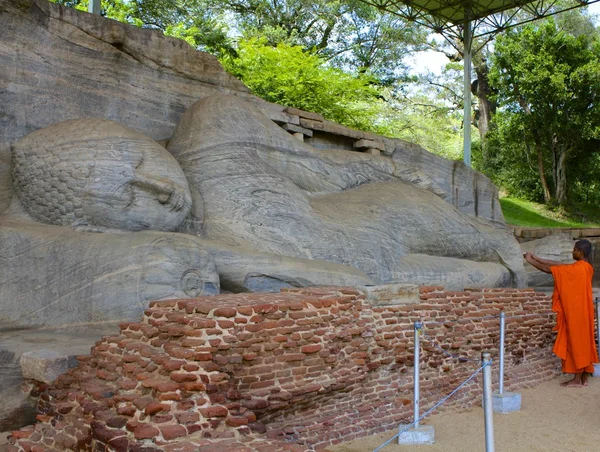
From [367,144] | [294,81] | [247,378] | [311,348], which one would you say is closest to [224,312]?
[247,378]

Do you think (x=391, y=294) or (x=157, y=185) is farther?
(x=157, y=185)

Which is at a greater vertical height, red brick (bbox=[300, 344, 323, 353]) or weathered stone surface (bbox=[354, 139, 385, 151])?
weathered stone surface (bbox=[354, 139, 385, 151])


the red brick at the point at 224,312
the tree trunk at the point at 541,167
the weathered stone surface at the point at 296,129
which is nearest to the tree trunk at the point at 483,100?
the tree trunk at the point at 541,167

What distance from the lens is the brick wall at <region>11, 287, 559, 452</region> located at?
11.3ft

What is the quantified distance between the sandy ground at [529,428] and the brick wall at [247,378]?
0.23m

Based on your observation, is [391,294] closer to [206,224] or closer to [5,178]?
[206,224]

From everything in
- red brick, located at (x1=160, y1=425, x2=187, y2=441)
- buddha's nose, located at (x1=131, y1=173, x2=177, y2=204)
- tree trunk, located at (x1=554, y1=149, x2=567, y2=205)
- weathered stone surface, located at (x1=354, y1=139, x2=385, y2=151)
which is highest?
tree trunk, located at (x1=554, y1=149, x2=567, y2=205)

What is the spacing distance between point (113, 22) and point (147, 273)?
3629 mm

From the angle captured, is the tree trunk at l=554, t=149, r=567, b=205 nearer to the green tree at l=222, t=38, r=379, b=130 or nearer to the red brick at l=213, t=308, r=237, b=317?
the green tree at l=222, t=38, r=379, b=130

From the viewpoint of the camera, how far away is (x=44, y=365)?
155 inches

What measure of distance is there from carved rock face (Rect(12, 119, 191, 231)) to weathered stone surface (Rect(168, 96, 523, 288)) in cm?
68

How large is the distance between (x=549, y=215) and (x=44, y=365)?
676 inches

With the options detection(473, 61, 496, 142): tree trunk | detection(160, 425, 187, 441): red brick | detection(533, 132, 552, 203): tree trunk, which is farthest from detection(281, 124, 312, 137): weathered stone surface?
detection(473, 61, 496, 142): tree trunk

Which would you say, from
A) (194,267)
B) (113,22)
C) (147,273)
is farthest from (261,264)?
(113,22)
